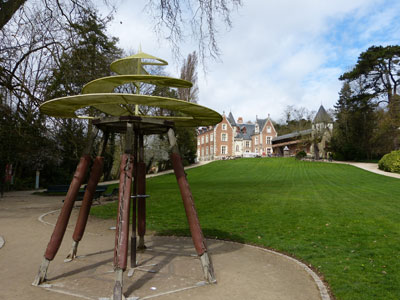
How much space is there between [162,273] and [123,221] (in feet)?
4.84

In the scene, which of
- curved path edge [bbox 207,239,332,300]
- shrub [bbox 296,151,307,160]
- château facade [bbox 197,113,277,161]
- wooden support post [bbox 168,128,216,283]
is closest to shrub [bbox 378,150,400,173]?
shrub [bbox 296,151,307,160]

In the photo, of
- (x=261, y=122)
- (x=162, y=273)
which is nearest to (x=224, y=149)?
(x=261, y=122)

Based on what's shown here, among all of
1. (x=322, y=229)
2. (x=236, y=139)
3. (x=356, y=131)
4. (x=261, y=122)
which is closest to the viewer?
(x=322, y=229)

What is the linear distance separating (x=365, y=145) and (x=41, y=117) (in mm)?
50812

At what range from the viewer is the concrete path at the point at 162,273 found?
4.75 metres

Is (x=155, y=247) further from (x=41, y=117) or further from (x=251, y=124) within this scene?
(x=251, y=124)

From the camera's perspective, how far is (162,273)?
5656 millimetres

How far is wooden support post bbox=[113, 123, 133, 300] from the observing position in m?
4.49

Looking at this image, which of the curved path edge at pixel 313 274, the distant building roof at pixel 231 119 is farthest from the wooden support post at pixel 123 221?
the distant building roof at pixel 231 119

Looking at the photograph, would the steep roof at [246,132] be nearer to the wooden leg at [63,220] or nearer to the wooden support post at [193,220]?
the wooden support post at [193,220]

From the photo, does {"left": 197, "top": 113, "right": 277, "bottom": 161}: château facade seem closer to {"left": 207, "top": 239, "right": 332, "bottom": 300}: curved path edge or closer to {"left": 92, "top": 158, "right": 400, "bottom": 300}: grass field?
{"left": 92, "top": 158, "right": 400, "bottom": 300}: grass field

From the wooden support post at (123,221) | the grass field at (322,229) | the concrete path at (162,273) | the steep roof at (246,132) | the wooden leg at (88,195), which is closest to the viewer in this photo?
the wooden support post at (123,221)

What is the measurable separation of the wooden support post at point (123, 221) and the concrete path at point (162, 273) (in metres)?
0.45

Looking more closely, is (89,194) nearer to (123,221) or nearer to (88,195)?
(88,195)
